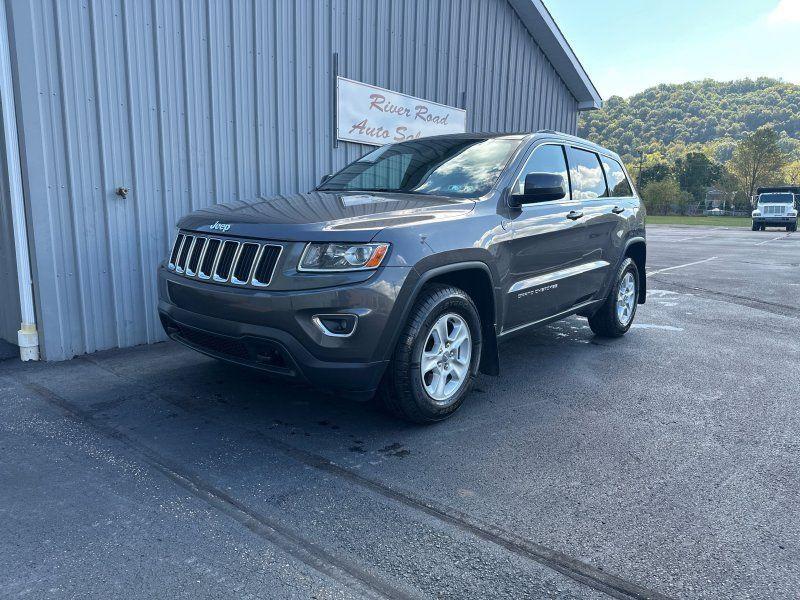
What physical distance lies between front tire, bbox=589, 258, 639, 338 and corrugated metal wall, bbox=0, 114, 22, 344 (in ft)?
17.4

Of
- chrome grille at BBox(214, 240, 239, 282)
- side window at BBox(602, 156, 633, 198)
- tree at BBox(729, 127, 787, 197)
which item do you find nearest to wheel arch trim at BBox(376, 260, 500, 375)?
chrome grille at BBox(214, 240, 239, 282)

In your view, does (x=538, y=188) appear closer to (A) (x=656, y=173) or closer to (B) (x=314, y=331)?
(B) (x=314, y=331)

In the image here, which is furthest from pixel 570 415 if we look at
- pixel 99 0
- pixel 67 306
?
pixel 99 0

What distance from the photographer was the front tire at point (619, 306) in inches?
225

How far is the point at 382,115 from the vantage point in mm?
7812

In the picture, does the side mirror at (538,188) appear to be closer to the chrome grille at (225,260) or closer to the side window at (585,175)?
the side window at (585,175)

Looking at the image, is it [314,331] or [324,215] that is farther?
[324,215]

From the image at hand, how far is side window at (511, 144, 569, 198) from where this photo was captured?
412 centimetres

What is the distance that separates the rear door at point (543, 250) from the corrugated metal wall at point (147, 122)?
3.19 metres

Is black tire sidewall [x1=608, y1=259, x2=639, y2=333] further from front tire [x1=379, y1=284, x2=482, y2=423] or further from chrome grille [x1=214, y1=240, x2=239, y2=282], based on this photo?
chrome grille [x1=214, y1=240, x2=239, y2=282]

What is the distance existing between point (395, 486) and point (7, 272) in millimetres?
4294

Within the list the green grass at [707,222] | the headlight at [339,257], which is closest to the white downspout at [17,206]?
the headlight at [339,257]

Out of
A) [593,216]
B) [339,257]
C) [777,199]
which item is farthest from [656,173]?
[339,257]

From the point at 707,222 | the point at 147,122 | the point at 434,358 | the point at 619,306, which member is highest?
the point at 147,122
